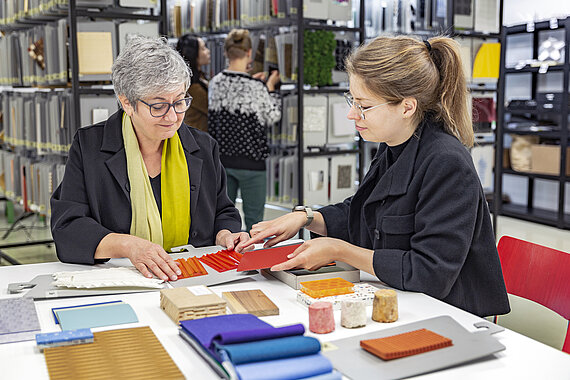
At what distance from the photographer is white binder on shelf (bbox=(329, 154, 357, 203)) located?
5355 mm

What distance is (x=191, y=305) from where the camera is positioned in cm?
153

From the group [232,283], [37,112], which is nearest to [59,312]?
[232,283]

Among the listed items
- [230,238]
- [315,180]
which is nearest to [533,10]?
[315,180]

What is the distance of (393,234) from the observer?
191cm

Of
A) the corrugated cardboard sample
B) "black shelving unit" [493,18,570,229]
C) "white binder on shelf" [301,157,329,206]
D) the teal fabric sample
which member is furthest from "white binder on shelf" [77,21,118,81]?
the corrugated cardboard sample

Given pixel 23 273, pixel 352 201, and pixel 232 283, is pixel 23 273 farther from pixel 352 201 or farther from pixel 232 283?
pixel 352 201

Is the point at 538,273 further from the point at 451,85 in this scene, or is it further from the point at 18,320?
the point at 18,320

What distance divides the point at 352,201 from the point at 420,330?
0.81 metres

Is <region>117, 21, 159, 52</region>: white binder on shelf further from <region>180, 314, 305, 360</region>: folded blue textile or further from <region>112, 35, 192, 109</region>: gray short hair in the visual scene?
<region>180, 314, 305, 360</region>: folded blue textile

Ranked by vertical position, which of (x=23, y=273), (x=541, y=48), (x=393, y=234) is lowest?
(x=23, y=273)

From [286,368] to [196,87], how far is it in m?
4.19

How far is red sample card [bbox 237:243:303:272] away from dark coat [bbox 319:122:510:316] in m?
0.29

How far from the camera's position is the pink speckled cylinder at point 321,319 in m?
1.47

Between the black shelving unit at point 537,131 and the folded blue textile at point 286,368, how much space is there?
522cm
